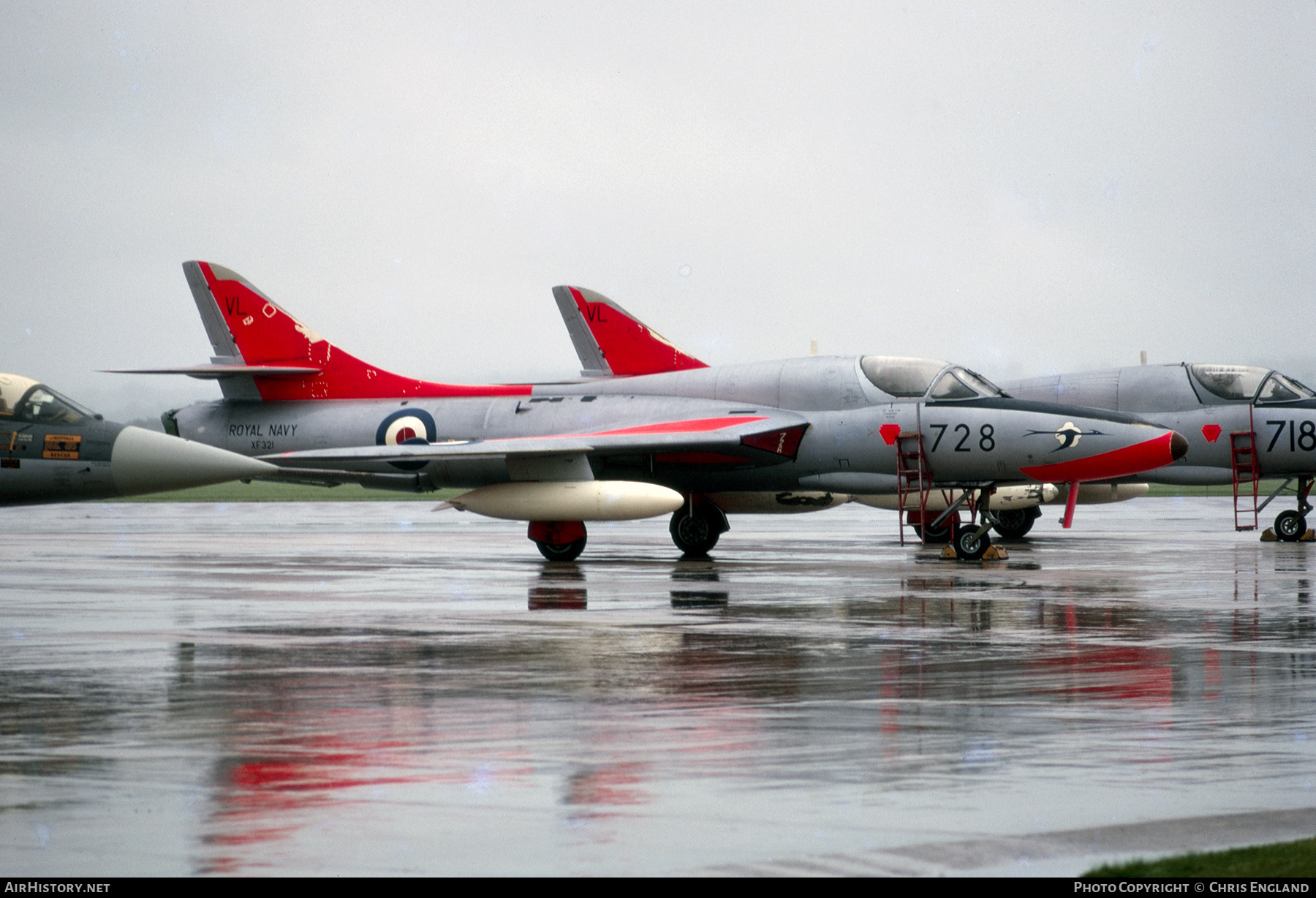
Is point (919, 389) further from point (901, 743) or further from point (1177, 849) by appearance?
point (1177, 849)

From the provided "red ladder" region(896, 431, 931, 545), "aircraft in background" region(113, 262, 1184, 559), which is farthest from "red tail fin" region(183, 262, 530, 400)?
"red ladder" region(896, 431, 931, 545)

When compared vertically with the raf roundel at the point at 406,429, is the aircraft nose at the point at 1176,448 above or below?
below

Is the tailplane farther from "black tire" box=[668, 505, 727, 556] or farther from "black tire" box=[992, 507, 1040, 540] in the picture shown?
"black tire" box=[668, 505, 727, 556]

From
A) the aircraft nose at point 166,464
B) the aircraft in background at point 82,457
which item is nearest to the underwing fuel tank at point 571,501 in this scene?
the aircraft in background at point 82,457

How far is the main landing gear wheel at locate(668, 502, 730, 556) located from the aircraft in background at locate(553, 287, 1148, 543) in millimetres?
257

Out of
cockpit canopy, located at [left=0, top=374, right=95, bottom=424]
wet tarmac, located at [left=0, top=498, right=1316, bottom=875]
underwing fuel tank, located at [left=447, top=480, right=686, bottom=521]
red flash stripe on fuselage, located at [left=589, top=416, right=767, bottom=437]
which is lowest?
wet tarmac, located at [left=0, top=498, right=1316, bottom=875]

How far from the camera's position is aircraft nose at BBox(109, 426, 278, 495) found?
11195 mm

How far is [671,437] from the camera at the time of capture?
20.5 m

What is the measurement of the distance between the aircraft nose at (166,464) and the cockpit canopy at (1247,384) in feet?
56.6

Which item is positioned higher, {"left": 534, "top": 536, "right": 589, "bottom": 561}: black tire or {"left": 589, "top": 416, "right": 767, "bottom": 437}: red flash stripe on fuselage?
{"left": 589, "top": 416, "right": 767, "bottom": 437}: red flash stripe on fuselage

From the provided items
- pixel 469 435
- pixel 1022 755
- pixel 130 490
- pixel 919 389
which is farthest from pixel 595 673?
pixel 469 435

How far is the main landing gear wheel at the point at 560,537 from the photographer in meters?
20.5

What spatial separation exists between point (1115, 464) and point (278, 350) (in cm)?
1282

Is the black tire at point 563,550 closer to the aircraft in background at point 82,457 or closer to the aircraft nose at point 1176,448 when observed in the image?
the aircraft nose at point 1176,448
